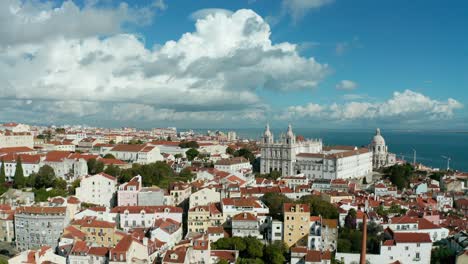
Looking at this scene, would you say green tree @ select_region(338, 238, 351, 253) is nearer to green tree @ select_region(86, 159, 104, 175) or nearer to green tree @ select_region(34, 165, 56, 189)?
green tree @ select_region(86, 159, 104, 175)

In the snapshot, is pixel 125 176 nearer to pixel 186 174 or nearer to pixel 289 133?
pixel 186 174

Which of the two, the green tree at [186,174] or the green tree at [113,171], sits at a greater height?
the green tree at [113,171]

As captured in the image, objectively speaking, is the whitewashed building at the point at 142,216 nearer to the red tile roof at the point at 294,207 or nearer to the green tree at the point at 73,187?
the red tile roof at the point at 294,207

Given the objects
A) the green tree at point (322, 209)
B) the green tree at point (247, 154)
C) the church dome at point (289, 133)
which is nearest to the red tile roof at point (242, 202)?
the green tree at point (322, 209)

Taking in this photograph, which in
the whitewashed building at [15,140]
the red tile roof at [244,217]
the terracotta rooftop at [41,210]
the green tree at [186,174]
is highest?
the whitewashed building at [15,140]

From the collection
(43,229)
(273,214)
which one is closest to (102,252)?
(43,229)

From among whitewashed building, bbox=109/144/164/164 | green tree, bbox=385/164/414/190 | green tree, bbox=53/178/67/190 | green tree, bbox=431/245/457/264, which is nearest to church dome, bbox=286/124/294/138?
green tree, bbox=385/164/414/190

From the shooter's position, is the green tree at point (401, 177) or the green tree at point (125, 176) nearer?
the green tree at point (125, 176)
